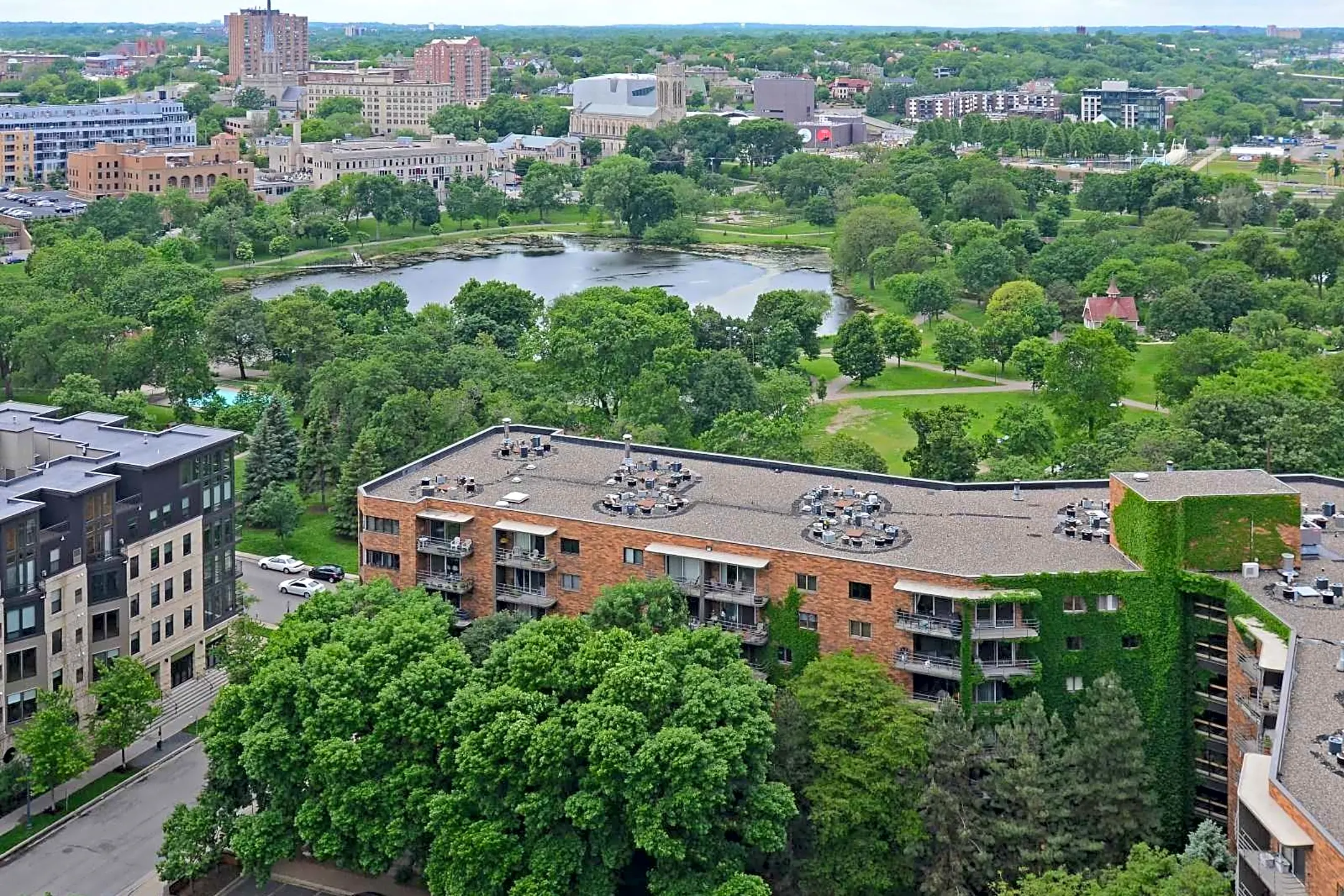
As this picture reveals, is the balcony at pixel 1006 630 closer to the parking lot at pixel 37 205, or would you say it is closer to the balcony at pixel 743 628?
the balcony at pixel 743 628

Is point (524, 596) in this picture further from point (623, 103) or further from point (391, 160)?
point (623, 103)

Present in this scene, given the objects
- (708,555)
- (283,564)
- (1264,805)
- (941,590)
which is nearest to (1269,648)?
(1264,805)

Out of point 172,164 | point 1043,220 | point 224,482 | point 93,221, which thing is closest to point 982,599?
point 224,482

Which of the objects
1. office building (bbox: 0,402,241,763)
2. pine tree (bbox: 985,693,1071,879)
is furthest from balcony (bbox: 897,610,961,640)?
office building (bbox: 0,402,241,763)

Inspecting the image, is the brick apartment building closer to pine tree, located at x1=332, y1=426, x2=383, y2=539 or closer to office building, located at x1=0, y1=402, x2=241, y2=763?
office building, located at x1=0, y1=402, x2=241, y2=763

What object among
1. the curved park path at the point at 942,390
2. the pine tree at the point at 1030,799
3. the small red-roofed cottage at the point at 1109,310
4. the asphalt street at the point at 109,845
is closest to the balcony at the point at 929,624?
the pine tree at the point at 1030,799

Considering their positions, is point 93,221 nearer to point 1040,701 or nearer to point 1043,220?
point 1043,220
